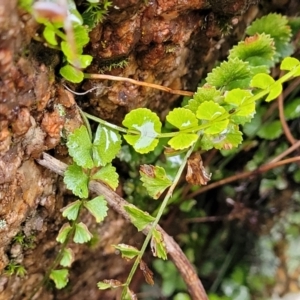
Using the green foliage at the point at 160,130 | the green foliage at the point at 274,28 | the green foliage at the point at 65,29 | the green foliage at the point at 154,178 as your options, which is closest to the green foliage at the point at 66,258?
the green foliage at the point at 160,130

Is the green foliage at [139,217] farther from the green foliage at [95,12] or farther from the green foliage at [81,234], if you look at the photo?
the green foliage at [95,12]

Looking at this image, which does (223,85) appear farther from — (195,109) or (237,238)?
(237,238)

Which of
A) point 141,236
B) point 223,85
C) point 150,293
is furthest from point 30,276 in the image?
point 223,85

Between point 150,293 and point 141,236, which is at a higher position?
point 141,236

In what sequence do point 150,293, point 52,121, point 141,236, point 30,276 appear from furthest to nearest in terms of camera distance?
point 150,293
point 141,236
point 30,276
point 52,121

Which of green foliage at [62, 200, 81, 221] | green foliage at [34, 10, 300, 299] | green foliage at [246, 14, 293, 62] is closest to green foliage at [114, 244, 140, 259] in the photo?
green foliage at [34, 10, 300, 299]

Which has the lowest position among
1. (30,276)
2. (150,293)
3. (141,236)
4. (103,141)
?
(150,293)

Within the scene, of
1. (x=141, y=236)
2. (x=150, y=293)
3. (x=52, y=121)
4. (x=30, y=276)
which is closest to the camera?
(x=52, y=121)
